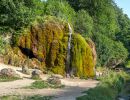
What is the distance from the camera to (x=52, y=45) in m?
50.9

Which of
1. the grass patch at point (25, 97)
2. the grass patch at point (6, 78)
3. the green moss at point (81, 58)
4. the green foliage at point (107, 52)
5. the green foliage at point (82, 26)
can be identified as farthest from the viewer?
the green foliage at point (107, 52)

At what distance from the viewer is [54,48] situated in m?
50.7

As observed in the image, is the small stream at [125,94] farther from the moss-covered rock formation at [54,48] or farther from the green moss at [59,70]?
the green moss at [59,70]

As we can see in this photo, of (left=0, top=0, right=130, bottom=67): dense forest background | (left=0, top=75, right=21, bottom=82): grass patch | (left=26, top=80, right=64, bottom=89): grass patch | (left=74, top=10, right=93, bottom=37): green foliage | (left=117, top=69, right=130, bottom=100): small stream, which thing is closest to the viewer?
(left=26, top=80, right=64, bottom=89): grass patch

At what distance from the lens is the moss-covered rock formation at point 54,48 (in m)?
50.1

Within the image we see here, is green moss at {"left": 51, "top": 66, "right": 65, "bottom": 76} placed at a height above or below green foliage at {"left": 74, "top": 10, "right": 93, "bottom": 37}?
below

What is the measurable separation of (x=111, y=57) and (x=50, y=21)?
2895 cm

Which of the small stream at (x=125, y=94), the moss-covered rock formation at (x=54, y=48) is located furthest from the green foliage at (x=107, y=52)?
the moss-covered rock formation at (x=54, y=48)

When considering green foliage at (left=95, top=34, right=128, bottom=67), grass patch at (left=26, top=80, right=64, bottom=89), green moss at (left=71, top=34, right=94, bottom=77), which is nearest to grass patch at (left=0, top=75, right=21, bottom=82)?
grass patch at (left=26, top=80, right=64, bottom=89)

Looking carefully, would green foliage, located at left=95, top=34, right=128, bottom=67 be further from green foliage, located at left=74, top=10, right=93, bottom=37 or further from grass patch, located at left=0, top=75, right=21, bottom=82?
grass patch, located at left=0, top=75, right=21, bottom=82

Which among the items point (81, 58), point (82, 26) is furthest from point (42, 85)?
point (82, 26)

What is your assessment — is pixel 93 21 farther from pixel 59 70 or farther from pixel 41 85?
pixel 41 85

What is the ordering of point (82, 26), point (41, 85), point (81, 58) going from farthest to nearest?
point (82, 26)
point (81, 58)
point (41, 85)

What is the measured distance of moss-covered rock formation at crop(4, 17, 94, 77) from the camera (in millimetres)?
50062
